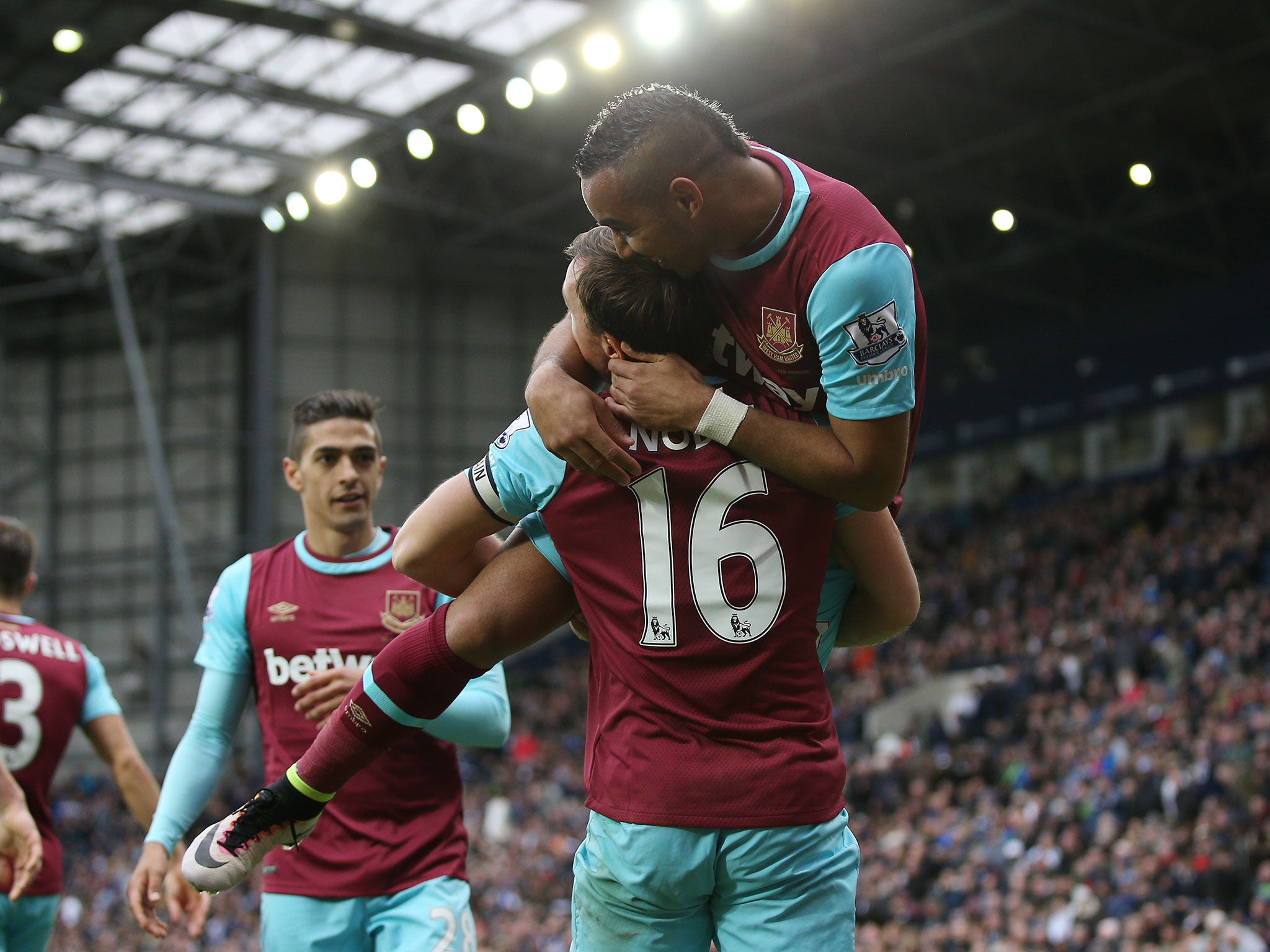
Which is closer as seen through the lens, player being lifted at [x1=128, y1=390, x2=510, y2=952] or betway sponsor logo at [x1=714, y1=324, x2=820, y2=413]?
betway sponsor logo at [x1=714, y1=324, x2=820, y2=413]

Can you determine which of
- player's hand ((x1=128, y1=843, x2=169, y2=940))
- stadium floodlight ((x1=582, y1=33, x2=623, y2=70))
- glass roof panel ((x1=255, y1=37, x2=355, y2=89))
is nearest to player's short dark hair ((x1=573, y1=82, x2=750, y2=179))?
player's hand ((x1=128, y1=843, x2=169, y2=940))

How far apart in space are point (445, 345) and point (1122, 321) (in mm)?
13823

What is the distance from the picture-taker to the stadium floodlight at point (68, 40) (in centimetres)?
1895

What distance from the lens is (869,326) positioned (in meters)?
2.33

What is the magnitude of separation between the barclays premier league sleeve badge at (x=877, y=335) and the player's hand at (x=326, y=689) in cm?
172

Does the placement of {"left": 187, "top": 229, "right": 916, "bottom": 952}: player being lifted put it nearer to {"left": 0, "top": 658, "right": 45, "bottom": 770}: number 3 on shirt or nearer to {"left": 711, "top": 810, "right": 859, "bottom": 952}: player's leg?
{"left": 711, "top": 810, "right": 859, "bottom": 952}: player's leg

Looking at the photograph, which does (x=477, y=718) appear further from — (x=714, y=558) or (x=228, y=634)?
(x=714, y=558)

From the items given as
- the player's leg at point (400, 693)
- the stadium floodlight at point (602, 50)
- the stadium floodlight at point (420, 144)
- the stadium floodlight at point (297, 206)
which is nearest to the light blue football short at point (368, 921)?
the player's leg at point (400, 693)

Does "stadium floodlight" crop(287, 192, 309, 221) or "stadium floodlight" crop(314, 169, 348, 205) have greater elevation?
"stadium floodlight" crop(314, 169, 348, 205)

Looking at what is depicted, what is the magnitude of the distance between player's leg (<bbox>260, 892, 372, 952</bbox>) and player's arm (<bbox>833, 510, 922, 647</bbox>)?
5.44ft

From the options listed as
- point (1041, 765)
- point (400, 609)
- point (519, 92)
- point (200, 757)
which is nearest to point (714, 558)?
point (400, 609)

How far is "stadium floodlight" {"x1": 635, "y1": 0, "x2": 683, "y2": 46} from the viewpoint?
16.0 meters

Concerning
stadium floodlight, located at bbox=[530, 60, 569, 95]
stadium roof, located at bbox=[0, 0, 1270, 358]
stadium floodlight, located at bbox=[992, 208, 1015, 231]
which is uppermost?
stadium roof, located at bbox=[0, 0, 1270, 358]

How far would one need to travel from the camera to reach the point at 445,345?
94.3 ft
